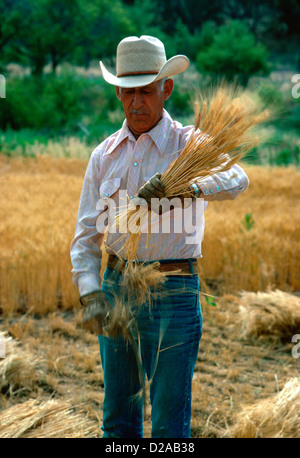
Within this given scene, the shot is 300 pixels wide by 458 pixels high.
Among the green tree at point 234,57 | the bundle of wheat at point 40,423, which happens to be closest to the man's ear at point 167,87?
the bundle of wheat at point 40,423

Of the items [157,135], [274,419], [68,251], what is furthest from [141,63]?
[68,251]

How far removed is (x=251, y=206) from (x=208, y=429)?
5.10m

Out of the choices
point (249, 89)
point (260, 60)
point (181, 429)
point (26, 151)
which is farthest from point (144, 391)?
point (260, 60)

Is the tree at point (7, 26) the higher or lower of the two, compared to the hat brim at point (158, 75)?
higher

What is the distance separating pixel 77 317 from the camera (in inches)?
170

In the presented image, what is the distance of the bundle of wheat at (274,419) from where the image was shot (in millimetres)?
2605

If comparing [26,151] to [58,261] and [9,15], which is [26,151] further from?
[9,15]

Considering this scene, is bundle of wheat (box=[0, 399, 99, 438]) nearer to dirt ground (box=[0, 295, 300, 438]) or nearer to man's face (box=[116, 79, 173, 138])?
dirt ground (box=[0, 295, 300, 438])

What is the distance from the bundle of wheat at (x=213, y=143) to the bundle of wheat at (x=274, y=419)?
4.20 feet

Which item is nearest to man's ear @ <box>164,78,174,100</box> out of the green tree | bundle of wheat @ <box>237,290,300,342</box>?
bundle of wheat @ <box>237,290,300,342</box>

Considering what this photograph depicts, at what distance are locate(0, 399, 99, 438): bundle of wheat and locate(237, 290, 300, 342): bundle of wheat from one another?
1.90 meters

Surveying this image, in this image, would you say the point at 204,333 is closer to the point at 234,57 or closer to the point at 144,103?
the point at 144,103

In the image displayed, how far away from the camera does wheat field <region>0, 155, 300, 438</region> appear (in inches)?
107

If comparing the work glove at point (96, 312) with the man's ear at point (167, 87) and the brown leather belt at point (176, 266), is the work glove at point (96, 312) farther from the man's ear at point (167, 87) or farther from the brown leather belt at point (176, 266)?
the man's ear at point (167, 87)
